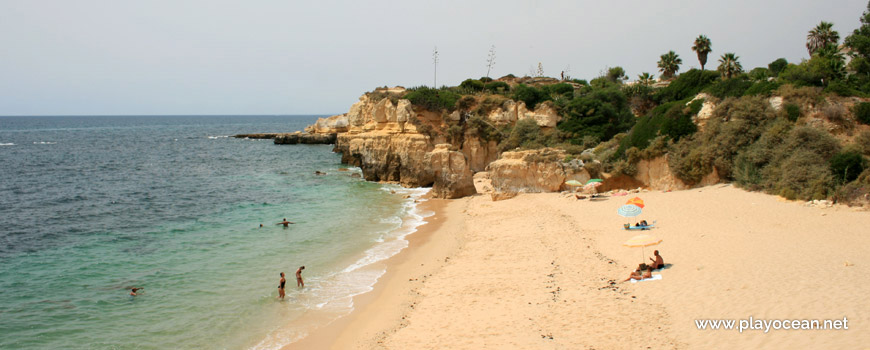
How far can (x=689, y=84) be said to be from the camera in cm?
3575

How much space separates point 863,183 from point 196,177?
127 feet

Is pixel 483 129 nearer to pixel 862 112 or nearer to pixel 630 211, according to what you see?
pixel 862 112

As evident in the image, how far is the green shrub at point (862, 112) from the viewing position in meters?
19.8

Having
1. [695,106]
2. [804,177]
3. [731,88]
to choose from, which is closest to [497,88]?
[731,88]

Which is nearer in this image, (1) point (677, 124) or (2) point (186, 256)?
(2) point (186, 256)

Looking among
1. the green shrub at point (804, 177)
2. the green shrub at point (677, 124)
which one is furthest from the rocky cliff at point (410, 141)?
the green shrub at point (804, 177)

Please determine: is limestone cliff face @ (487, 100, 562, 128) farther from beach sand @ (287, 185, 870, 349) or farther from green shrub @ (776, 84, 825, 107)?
beach sand @ (287, 185, 870, 349)

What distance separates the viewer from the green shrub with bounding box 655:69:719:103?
35062mm

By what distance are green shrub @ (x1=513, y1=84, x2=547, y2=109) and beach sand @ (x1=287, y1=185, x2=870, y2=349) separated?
69.0 feet

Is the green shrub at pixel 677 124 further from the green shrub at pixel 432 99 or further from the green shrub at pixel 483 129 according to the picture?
the green shrub at pixel 432 99

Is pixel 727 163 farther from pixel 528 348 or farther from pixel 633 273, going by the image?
pixel 528 348

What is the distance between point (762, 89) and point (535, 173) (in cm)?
1203

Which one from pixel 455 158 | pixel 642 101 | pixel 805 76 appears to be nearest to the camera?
pixel 805 76

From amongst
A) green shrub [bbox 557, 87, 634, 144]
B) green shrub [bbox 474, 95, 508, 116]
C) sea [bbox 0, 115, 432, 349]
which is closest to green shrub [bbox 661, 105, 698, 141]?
green shrub [bbox 557, 87, 634, 144]
